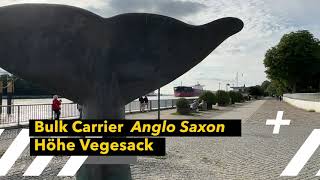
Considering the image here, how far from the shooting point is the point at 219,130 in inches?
167

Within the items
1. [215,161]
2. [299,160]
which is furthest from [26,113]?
[299,160]

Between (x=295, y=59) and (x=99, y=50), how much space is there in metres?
54.9

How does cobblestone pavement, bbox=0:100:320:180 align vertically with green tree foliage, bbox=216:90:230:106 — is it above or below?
below

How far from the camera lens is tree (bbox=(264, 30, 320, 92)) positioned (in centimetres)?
5359

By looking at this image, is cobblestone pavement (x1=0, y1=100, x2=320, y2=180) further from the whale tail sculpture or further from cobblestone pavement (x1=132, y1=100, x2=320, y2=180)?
the whale tail sculpture

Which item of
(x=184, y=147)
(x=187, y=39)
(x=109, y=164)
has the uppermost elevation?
(x=187, y=39)

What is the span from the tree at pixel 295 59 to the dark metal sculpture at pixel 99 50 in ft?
174

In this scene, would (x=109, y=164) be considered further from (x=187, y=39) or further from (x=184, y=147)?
(x=184, y=147)

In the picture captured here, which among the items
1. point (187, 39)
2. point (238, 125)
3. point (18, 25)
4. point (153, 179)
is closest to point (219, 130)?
point (238, 125)

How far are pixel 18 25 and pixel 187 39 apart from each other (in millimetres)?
1568

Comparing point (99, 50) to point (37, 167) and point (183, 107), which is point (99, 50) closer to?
point (37, 167)

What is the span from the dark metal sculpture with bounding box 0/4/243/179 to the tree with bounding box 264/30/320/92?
53174 mm

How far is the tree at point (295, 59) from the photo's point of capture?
53594 millimetres

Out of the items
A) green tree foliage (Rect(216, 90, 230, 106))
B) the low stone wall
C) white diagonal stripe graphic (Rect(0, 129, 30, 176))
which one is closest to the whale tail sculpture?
white diagonal stripe graphic (Rect(0, 129, 30, 176))
